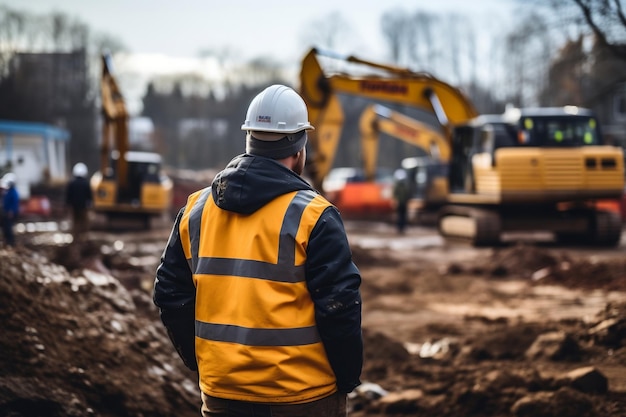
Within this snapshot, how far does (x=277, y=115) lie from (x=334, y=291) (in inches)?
27.9

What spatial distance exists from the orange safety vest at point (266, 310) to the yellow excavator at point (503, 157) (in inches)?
605

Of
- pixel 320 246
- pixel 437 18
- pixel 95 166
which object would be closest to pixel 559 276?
pixel 320 246

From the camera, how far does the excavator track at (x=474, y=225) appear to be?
1867 cm

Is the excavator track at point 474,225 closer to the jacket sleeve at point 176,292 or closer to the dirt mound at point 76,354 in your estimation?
the dirt mound at point 76,354

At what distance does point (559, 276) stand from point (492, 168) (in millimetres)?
4494

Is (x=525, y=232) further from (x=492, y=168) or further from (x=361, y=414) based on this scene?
(x=361, y=414)

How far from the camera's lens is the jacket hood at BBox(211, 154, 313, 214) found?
311 centimetres

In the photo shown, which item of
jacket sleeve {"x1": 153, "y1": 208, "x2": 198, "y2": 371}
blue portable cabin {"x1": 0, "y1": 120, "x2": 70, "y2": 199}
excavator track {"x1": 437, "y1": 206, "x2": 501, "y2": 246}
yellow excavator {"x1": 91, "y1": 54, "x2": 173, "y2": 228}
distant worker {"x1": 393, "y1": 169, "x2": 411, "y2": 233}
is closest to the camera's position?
jacket sleeve {"x1": 153, "y1": 208, "x2": 198, "y2": 371}

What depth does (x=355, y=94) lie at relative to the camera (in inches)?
794

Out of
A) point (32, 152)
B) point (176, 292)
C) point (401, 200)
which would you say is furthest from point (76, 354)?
point (32, 152)

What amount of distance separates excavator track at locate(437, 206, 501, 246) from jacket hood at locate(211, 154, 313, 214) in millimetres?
15854

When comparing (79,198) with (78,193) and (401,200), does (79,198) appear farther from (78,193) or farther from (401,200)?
(401,200)

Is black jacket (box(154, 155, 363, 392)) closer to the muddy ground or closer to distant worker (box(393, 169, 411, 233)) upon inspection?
the muddy ground

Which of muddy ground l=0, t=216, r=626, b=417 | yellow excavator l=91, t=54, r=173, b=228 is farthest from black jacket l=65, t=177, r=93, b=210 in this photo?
muddy ground l=0, t=216, r=626, b=417
